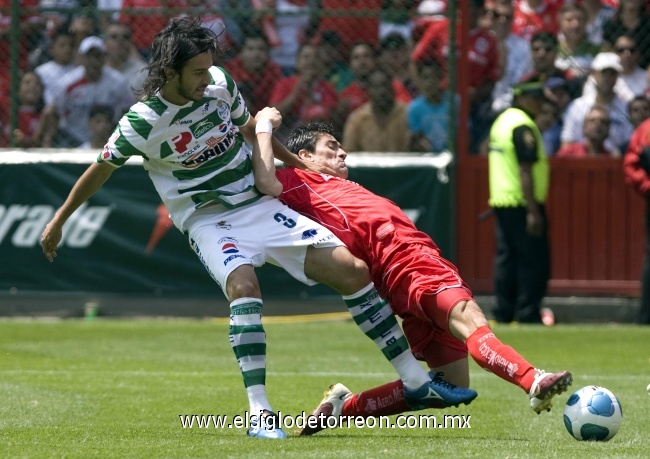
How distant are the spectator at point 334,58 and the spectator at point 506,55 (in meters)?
1.67

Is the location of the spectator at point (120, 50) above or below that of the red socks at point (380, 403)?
above

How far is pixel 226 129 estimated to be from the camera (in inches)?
255

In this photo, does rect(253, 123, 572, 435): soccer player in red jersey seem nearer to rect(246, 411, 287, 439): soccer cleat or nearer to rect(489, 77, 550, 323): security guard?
rect(246, 411, 287, 439): soccer cleat

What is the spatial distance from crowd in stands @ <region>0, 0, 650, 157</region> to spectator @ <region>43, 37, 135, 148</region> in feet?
0.04

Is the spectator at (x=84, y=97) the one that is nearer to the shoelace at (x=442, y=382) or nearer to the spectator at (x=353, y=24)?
the spectator at (x=353, y=24)

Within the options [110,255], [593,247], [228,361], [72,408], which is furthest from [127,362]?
[593,247]

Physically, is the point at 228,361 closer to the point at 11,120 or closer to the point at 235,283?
the point at 235,283

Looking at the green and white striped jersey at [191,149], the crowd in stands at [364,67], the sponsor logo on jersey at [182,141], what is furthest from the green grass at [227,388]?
the crowd in stands at [364,67]

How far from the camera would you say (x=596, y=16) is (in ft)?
44.5

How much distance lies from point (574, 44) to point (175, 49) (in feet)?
26.6

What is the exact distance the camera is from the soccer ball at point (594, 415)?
579cm

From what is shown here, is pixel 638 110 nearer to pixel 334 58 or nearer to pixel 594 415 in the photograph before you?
pixel 334 58

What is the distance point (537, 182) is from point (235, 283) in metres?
6.86

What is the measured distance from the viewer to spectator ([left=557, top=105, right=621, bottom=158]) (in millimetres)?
13086
